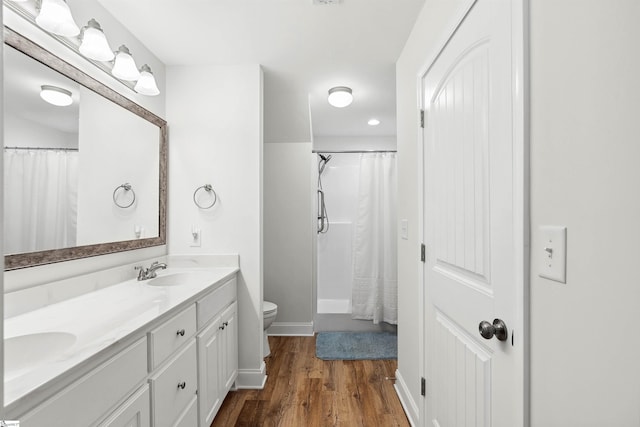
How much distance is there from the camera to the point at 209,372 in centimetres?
177

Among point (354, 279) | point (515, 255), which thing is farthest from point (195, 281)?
point (354, 279)

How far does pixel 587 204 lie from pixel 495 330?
0.47 metres

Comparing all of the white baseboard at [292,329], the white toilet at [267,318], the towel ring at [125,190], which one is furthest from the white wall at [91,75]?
the white baseboard at [292,329]

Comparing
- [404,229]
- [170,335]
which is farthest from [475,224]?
[170,335]

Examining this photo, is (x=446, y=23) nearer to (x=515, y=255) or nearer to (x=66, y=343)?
(x=515, y=255)

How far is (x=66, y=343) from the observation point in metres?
1.04

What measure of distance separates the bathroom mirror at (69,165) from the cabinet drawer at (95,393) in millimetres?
661

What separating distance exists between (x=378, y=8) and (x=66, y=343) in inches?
81.2

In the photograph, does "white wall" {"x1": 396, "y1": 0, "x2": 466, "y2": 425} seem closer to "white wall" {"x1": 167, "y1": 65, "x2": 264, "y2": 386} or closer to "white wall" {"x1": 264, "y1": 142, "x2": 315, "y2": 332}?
"white wall" {"x1": 167, "y1": 65, "x2": 264, "y2": 386}

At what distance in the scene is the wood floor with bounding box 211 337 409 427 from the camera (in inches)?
76.0

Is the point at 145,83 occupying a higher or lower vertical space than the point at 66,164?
higher

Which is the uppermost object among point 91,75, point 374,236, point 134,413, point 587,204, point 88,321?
point 91,75

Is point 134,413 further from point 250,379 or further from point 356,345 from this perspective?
point 356,345

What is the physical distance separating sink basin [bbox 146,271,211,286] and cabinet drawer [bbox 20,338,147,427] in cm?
86
